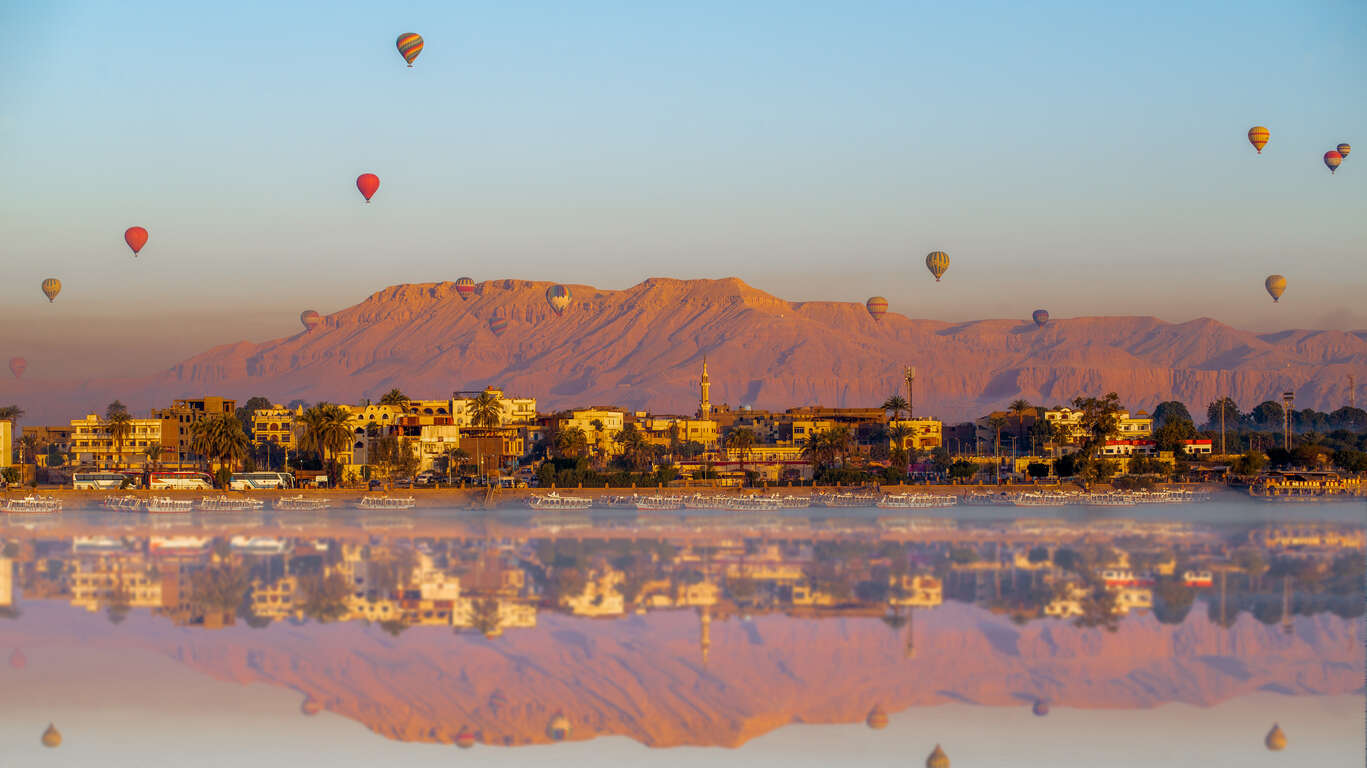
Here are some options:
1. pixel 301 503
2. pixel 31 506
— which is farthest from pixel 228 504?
pixel 31 506

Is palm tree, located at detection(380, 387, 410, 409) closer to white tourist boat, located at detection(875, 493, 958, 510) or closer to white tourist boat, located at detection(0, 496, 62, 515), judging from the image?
white tourist boat, located at detection(0, 496, 62, 515)

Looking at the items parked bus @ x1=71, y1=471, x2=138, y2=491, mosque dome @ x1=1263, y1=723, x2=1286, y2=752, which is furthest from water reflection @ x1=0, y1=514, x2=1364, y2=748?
parked bus @ x1=71, y1=471, x2=138, y2=491

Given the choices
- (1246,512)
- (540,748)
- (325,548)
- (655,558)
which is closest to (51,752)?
(540,748)

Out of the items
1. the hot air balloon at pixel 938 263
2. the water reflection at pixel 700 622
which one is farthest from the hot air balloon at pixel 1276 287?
the water reflection at pixel 700 622

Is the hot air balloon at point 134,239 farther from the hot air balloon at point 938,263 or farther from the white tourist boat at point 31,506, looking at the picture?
the hot air balloon at point 938,263

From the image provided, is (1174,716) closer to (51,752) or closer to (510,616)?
(510,616)

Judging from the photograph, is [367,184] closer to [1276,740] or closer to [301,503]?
[301,503]
